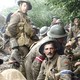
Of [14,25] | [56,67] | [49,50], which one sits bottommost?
[56,67]

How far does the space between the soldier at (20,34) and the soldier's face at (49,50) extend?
1789mm

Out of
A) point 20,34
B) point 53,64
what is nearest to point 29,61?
point 20,34

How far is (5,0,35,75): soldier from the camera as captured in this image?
28.7ft

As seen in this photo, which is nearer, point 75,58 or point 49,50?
point 49,50

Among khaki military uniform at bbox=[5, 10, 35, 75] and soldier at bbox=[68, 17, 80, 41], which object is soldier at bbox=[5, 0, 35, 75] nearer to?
khaki military uniform at bbox=[5, 10, 35, 75]

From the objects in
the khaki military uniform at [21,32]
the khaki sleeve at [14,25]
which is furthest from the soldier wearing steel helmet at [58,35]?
the khaki sleeve at [14,25]

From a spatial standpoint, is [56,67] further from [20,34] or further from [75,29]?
[75,29]

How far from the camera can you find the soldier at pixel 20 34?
344 inches

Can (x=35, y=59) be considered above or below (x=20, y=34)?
below

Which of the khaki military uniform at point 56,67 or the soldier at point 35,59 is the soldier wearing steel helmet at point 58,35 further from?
the khaki military uniform at point 56,67

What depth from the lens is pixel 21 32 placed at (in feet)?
29.1

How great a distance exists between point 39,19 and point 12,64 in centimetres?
1839

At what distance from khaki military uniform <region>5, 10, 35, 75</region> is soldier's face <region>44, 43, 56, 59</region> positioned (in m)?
1.79

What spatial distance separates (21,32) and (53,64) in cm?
234
